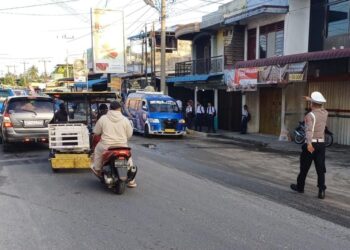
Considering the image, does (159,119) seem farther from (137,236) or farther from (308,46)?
(137,236)

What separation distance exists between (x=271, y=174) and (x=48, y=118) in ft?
22.6

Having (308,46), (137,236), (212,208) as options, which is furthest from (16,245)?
(308,46)

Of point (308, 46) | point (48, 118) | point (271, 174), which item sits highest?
point (308, 46)

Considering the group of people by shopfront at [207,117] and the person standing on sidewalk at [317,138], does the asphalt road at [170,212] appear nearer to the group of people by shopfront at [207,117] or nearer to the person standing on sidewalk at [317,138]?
the person standing on sidewalk at [317,138]

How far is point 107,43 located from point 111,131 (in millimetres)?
29165

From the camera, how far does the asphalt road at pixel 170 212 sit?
552 cm

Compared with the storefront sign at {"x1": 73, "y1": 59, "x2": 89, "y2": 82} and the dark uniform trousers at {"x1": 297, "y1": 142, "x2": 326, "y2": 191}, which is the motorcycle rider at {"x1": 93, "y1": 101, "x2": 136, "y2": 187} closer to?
the dark uniform trousers at {"x1": 297, "y1": 142, "x2": 326, "y2": 191}

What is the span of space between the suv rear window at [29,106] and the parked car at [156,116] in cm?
777

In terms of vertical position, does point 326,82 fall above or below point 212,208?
above

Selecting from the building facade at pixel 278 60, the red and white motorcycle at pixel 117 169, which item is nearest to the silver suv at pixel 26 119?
the red and white motorcycle at pixel 117 169

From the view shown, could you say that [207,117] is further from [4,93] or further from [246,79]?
Result: [4,93]

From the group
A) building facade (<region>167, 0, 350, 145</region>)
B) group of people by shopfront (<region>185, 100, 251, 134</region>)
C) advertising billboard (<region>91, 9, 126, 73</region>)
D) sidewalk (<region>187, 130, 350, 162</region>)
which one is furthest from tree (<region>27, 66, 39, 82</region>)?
sidewalk (<region>187, 130, 350, 162</region>)

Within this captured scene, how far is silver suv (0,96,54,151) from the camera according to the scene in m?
13.2

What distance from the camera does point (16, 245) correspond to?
5.31 metres
